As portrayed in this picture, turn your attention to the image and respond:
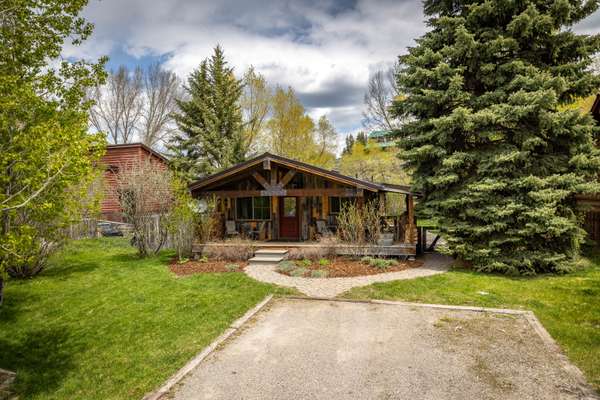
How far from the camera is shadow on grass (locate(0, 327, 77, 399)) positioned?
517 cm

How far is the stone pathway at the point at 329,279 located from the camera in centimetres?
809

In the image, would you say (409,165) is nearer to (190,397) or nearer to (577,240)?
(577,240)

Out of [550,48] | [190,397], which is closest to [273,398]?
[190,397]

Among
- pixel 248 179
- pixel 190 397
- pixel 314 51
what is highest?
pixel 314 51

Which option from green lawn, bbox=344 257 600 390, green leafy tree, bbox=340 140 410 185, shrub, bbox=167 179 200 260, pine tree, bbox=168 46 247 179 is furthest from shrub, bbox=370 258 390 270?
green leafy tree, bbox=340 140 410 185

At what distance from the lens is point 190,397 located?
3.94 metres

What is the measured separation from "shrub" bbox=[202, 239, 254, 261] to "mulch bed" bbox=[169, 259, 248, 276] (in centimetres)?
29

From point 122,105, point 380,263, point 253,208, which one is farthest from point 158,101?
point 380,263

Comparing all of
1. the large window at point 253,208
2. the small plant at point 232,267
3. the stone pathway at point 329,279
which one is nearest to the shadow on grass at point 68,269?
the small plant at point 232,267

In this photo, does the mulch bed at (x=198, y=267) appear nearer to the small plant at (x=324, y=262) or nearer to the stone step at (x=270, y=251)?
the stone step at (x=270, y=251)

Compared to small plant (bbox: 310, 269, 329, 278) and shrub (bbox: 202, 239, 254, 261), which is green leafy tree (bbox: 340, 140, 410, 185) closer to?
shrub (bbox: 202, 239, 254, 261)

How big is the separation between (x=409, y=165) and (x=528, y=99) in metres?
3.71

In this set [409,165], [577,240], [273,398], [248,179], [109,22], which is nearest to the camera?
[273,398]

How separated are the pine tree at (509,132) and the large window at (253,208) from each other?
21.0ft
